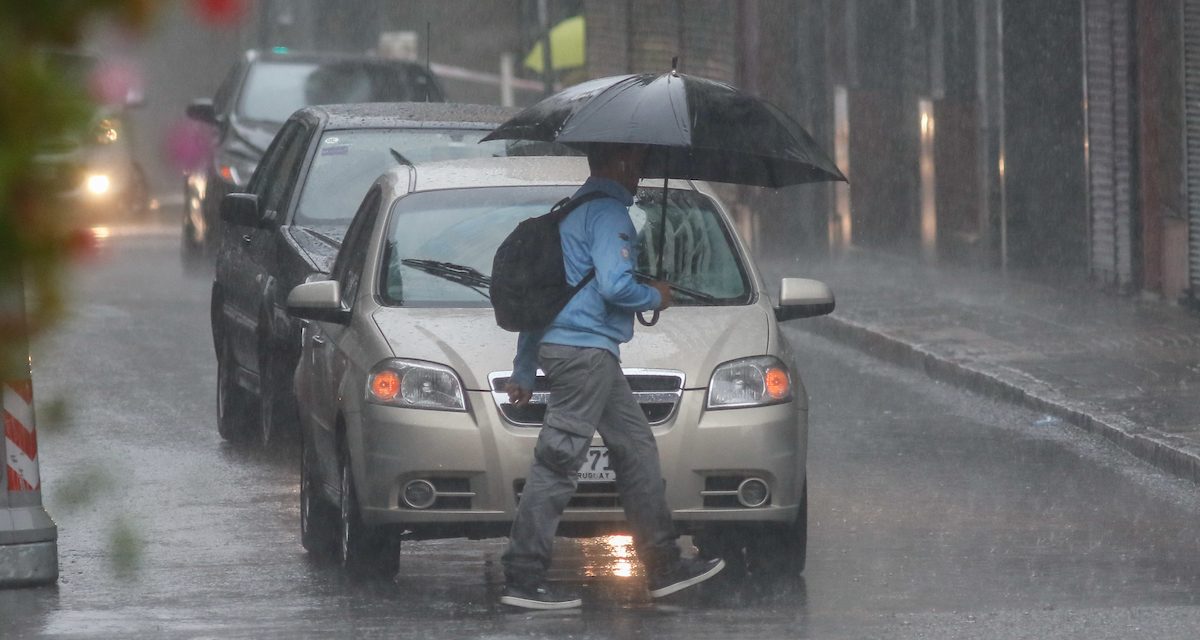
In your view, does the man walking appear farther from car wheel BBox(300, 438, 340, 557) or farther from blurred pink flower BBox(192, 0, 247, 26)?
blurred pink flower BBox(192, 0, 247, 26)

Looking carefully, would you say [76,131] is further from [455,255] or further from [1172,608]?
[455,255]

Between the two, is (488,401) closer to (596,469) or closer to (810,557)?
(596,469)

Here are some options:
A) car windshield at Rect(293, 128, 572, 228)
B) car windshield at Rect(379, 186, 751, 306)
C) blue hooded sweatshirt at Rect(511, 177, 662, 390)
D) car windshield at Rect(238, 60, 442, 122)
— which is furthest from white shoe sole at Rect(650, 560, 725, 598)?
car windshield at Rect(238, 60, 442, 122)

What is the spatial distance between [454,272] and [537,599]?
149 cm

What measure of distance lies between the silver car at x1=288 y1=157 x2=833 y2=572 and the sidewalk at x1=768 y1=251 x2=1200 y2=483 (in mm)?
2893

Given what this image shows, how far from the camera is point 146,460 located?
9.56 meters

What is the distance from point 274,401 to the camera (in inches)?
377

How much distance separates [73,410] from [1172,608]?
5.36m

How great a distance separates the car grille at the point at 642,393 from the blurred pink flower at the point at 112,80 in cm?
504

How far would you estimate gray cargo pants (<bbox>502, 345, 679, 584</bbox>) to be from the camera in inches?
242

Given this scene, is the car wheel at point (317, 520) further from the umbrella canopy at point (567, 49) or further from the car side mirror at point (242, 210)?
the umbrella canopy at point (567, 49)

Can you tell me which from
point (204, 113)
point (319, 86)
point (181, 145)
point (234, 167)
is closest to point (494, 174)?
point (181, 145)

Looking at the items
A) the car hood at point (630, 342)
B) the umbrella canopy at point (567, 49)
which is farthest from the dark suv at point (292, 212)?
Result: the umbrella canopy at point (567, 49)

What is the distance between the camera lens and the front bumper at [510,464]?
6383 mm
